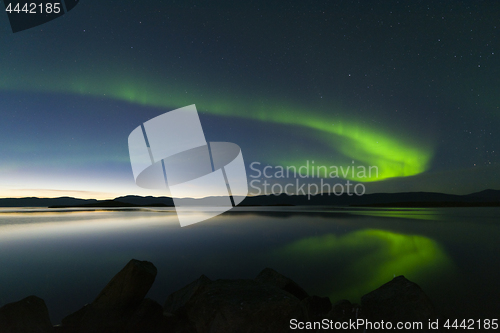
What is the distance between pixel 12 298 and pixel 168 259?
18.4 ft

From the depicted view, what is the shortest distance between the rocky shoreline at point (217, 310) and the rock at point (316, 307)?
0.02m

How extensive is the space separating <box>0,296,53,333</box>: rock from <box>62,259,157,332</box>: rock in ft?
1.79

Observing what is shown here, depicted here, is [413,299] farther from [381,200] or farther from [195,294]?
[381,200]

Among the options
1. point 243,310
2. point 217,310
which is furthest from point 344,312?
point 217,310

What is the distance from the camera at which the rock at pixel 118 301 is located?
4.56m

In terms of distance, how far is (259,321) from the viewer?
3.71 meters

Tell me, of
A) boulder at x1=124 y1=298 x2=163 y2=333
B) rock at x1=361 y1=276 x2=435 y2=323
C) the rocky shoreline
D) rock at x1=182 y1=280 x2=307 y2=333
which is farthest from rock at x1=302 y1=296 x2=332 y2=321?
boulder at x1=124 y1=298 x2=163 y2=333

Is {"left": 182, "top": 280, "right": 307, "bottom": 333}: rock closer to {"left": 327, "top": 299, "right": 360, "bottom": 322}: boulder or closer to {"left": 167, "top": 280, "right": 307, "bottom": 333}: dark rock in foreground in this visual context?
{"left": 167, "top": 280, "right": 307, "bottom": 333}: dark rock in foreground

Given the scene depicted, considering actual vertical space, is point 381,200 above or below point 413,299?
above

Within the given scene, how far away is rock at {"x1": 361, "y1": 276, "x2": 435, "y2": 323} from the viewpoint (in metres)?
4.30

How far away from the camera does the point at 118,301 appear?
479cm

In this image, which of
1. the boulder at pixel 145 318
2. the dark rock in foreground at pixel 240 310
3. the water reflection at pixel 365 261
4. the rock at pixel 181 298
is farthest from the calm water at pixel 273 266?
the dark rock in foreground at pixel 240 310

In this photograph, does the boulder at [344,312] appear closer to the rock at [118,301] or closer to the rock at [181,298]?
the rock at [181,298]

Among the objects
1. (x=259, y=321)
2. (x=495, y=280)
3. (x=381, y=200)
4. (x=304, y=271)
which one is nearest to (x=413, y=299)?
(x=259, y=321)
